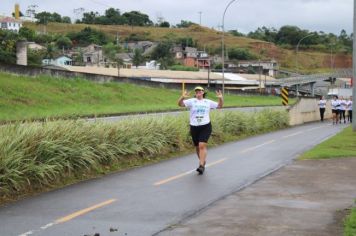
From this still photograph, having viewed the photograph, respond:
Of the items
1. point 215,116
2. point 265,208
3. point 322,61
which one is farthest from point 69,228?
point 322,61

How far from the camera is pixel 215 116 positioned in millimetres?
22344

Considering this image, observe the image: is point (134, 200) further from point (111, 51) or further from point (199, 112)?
point (111, 51)

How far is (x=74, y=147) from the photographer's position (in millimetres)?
11602

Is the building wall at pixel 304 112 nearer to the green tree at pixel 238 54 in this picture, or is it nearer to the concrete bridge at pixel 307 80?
the concrete bridge at pixel 307 80

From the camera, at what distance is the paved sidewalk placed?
7.29m

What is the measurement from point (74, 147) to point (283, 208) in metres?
4.69

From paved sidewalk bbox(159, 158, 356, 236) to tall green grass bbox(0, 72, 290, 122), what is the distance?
18.9 m

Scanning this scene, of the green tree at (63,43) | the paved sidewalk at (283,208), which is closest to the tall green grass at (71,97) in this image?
the paved sidewalk at (283,208)

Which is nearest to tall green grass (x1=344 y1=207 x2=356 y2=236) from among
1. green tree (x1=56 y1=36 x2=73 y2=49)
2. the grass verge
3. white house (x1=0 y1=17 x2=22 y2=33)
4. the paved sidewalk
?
the paved sidewalk

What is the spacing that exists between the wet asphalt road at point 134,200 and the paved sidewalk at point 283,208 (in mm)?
356

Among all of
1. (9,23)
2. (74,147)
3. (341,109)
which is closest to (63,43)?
(9,23)

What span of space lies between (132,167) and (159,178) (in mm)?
1739

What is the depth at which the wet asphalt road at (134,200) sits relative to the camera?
24.5 ft

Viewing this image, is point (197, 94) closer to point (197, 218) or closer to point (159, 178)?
point (159, 178)
